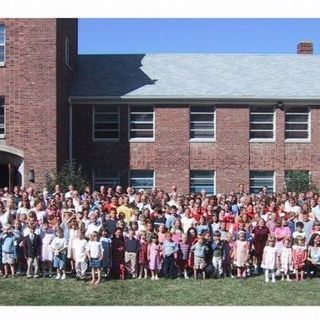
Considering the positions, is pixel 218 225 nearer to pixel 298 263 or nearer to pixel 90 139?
pixel 298 263

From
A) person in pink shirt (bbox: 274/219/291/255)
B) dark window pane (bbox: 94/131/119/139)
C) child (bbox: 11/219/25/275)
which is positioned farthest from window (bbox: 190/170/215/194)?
child (bbox: 11/219/25/275)

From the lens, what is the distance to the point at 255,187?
27594 millimetres

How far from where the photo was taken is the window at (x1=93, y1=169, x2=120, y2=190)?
27183mm

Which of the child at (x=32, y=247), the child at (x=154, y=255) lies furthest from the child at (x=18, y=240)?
the child at (x=154, y=255)

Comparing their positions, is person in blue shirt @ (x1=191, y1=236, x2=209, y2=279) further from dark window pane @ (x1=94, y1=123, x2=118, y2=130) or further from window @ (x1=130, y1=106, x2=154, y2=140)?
dark window pane @ (x1=94, y1=123, x2=118, y2=130)

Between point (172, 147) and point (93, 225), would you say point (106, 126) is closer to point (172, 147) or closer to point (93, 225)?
point (172, 147)

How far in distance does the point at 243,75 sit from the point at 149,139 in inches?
203

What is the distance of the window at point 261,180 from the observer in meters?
27.6

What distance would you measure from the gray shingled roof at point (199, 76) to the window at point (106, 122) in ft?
2.14

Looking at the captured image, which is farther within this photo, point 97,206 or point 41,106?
point 41,106

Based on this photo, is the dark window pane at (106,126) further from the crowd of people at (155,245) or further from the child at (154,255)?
the child at (154,255)

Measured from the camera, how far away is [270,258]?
15156 millimetres

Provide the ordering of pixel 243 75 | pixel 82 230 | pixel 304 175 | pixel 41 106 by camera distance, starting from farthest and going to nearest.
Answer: pixel 243 75 < pixel 304 175 < pixel 41 106 < pixel 82 230

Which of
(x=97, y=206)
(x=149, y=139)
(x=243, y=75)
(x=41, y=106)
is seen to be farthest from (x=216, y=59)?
(x=97, y=206)
